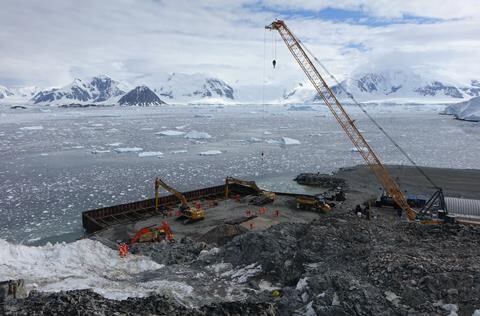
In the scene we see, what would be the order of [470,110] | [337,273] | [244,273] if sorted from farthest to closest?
[470,110], [244,273], [337,273]

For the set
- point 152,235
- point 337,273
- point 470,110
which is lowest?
point 152,235

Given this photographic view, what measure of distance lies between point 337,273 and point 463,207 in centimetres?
1397

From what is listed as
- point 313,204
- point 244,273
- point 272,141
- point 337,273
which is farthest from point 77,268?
point 272,141

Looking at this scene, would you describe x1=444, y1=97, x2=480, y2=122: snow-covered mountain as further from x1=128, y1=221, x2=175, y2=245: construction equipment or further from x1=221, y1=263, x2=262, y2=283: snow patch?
x1=221, y1=263, x2=262, y2=283: snow patch

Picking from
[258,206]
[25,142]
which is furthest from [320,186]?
[25,142]

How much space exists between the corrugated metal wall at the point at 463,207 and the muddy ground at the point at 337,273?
6409mm

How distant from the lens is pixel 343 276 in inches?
485

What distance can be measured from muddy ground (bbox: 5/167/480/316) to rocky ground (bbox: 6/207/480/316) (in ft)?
0.08

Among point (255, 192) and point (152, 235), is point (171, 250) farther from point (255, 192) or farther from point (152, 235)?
point (255, 192)

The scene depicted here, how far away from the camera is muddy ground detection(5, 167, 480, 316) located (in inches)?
436

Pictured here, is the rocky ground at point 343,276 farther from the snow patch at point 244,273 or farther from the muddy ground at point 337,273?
the snow patch at point 244,273

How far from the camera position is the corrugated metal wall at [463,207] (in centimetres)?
2271

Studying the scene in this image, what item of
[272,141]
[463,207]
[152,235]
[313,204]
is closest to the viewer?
[152,235]

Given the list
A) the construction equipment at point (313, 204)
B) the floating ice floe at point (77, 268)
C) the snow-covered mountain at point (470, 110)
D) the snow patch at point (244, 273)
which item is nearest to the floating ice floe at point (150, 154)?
the construction equipment at point (313, 204)
